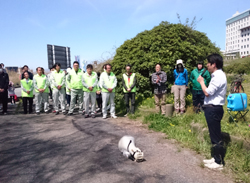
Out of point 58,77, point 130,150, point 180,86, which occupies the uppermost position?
point 58,77

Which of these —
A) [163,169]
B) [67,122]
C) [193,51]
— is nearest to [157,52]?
[193,51]

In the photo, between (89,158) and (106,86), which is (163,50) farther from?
(89,158)

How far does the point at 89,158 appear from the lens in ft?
13.9

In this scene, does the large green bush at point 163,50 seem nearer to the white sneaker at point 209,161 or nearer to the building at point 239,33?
the white sneaker at point 209,161

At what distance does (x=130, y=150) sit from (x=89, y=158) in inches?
34.5

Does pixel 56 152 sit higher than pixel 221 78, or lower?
lower

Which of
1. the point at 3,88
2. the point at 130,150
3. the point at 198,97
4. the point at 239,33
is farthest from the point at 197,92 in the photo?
the point at 239,33

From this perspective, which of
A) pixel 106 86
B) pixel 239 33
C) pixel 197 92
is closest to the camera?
pixel 197 92

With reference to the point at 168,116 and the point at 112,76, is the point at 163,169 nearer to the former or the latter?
the point at 168,116

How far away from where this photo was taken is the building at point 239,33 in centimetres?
10057

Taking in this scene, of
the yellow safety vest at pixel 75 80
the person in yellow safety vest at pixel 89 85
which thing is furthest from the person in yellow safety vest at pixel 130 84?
the yellow safety vest at pixel 75 80

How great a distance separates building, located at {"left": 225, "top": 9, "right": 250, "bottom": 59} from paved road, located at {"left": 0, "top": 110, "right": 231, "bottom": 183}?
340 ft

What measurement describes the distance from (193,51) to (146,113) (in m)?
3.56

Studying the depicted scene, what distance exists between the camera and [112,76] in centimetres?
816
